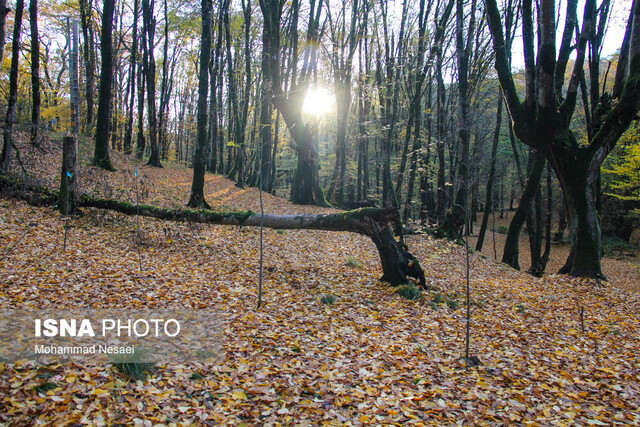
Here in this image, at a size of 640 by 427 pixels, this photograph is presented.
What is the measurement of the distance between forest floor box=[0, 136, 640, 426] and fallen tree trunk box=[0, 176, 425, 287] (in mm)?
355

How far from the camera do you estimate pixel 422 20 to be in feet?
49.0

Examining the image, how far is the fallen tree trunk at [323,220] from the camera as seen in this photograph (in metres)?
6.45

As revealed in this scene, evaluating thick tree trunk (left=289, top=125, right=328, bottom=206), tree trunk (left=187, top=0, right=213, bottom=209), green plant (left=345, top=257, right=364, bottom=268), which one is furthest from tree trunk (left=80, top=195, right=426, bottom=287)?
thick tree trunk (left=289, top=125, right=328, bottom=206)

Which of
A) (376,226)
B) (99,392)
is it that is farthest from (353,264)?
(99,392)

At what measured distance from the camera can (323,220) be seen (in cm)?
691

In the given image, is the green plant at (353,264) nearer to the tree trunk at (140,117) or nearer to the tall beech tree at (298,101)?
the tall beech tree at (298,101)

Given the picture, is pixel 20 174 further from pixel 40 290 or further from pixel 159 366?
pixel 159 366

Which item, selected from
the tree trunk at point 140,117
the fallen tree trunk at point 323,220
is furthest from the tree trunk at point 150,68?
the fallen tree trunk at point 323,220

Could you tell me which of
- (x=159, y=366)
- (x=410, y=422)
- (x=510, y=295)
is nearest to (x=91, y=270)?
(x=159, y=366)

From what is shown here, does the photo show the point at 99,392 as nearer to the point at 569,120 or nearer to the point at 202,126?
the point at 202,126

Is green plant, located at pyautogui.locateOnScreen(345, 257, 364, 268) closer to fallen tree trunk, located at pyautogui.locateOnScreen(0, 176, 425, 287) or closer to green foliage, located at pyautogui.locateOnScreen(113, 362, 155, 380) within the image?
fallen tree trunk, located at pyautogui.locateOnScreen(0, 176, 425, 287)

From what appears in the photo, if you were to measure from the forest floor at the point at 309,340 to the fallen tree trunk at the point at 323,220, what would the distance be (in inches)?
14.0

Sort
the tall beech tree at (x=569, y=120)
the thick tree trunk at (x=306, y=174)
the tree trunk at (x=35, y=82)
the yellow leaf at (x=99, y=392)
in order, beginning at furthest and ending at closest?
the thick tree trunk at (x=306, y=174) < the tree trunk at (x=35, y=82) < the tall beech tree at (x=569, y=120) < the yellow leaf at (x=99, y=392)

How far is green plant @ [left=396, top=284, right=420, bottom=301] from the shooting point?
606cm
